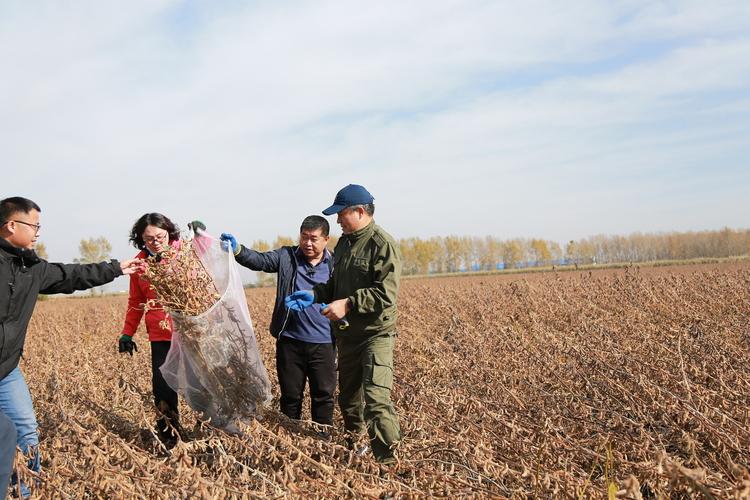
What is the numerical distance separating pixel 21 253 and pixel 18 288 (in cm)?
19

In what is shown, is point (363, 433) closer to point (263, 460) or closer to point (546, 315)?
point (263, 460)

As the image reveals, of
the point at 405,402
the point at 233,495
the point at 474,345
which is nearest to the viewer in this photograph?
the point at 233,495

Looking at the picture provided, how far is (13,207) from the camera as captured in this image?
10.5ft

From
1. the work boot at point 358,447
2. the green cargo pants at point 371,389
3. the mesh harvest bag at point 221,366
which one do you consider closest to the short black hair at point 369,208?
the green cargo pants at point 371,389

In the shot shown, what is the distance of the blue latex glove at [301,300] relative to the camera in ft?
12.0

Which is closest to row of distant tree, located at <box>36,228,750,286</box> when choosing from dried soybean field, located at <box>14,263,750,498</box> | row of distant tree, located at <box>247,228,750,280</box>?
row of distant tree, located at <box>247,228,750,280</box>

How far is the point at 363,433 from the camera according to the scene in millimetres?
3584

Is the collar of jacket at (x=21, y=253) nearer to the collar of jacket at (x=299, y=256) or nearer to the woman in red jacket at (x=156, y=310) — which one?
the woman in red jacket at (x=156, y=310)

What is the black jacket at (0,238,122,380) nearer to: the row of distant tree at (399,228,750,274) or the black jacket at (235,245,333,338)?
the black jacket at (235,245,333,338)

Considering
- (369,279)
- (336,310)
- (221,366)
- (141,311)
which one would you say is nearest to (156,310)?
(141,311)

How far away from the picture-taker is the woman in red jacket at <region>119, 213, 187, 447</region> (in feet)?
12.3

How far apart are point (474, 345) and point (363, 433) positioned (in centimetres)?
301

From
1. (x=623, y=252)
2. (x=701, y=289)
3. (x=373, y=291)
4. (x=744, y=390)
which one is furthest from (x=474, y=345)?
(x=623, y=252)

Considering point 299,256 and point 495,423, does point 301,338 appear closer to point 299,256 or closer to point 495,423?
point 299,256
